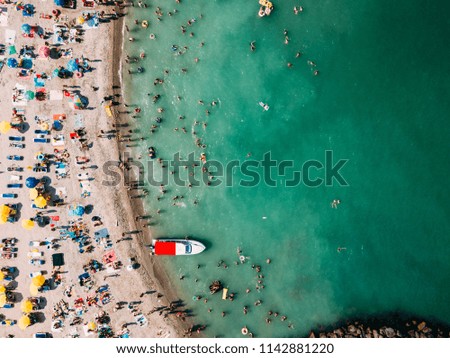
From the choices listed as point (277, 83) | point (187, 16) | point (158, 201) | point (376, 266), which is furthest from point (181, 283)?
point (187, 16)

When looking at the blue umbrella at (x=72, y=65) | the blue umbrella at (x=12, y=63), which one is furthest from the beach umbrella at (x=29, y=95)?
the blue umbrella at (x=72, y=65)

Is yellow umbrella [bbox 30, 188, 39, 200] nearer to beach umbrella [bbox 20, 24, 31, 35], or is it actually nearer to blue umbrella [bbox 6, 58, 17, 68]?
blue umbrella [bbox 6, 58, 17, 68]

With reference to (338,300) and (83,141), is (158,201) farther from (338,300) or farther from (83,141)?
(338,300)

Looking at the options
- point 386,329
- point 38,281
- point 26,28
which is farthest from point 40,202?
point 386,329

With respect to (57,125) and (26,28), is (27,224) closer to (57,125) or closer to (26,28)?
(57,125)

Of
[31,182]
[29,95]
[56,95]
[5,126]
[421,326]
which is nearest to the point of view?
[5,126]
